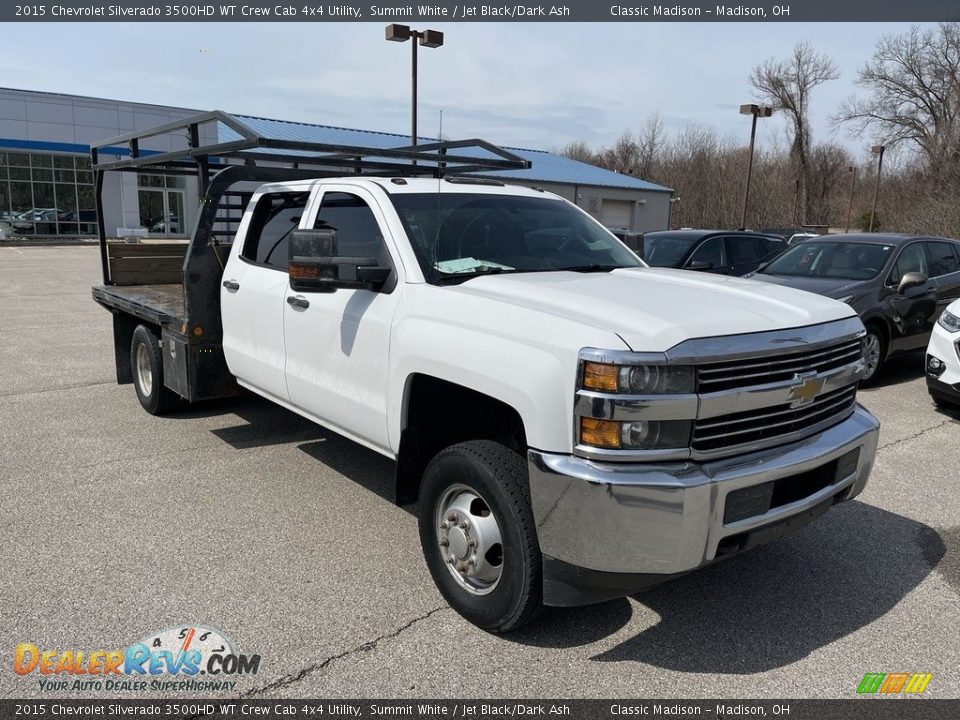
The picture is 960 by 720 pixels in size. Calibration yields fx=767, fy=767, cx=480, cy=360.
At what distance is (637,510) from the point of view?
9.26 feet

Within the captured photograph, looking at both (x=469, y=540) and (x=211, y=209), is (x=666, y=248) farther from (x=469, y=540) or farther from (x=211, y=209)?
(x=469, y=540)

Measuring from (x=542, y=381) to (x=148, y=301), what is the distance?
15.8ft

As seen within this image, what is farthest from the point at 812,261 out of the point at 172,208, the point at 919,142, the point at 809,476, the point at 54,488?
the point at 919,142

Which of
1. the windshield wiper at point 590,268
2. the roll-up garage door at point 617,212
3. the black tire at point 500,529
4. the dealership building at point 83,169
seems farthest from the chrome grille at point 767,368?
the roll-up garage door at point 617,212

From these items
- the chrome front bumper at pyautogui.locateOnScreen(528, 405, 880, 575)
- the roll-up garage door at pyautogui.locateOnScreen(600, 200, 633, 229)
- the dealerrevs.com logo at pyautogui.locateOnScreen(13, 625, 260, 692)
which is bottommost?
the dealerrevs.com logo at pyautogui.locateOnScreen(13, 625, 260, 692)

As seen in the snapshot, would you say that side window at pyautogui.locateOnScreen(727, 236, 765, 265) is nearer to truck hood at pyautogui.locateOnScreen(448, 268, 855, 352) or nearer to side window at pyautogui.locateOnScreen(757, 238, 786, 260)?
side window at pyautogui.locateOnScreen(757, 238, 786, 260)

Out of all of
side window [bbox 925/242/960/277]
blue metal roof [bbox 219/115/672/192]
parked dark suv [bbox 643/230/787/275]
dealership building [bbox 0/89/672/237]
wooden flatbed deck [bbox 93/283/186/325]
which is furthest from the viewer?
dealership building [bbox 0/89/672/237]

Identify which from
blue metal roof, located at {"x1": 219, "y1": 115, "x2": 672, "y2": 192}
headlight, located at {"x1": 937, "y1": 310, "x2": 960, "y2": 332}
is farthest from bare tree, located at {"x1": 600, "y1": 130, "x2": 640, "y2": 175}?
headlight, located at {"x1": 937, "y1": 310, "x2": 960, "y2": 332}

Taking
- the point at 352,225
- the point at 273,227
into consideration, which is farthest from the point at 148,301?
the point at 352,225

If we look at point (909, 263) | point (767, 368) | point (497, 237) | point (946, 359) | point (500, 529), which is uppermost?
point (497, 237)

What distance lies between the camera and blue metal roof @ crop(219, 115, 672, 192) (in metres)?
32.0

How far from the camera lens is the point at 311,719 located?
2.83 m

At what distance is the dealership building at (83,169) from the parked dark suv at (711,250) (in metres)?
22.7

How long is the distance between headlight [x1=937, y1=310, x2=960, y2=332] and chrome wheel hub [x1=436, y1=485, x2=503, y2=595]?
5772mm
